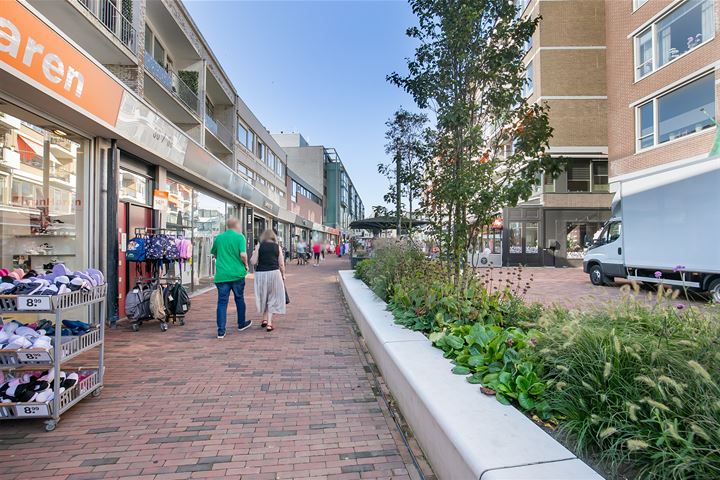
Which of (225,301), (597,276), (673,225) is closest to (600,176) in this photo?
(597,276)

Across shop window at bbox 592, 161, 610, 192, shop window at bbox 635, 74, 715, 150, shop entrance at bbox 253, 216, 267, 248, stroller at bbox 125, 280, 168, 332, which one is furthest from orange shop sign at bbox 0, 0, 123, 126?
shop window at bbox 592, 161, 610, 192

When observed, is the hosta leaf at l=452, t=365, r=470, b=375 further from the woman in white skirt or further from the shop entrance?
the shop entrance

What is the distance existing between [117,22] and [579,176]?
23782 mm

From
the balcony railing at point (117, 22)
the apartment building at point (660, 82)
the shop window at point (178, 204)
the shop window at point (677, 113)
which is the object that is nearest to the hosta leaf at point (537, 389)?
the shop window at point (178, 204)

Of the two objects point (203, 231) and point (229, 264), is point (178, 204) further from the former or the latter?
point (229, 264)

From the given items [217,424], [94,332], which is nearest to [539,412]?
[217,424]

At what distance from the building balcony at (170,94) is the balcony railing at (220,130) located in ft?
4.63

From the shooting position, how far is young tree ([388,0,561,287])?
5.12 meters

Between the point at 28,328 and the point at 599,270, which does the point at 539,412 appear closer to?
the point at 28,328

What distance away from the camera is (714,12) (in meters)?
13.0

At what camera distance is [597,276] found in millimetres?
13844

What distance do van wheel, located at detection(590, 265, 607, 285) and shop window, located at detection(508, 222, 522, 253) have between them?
32.1 ft

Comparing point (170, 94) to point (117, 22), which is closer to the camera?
point (117, 22)

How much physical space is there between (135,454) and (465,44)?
18.9ft
